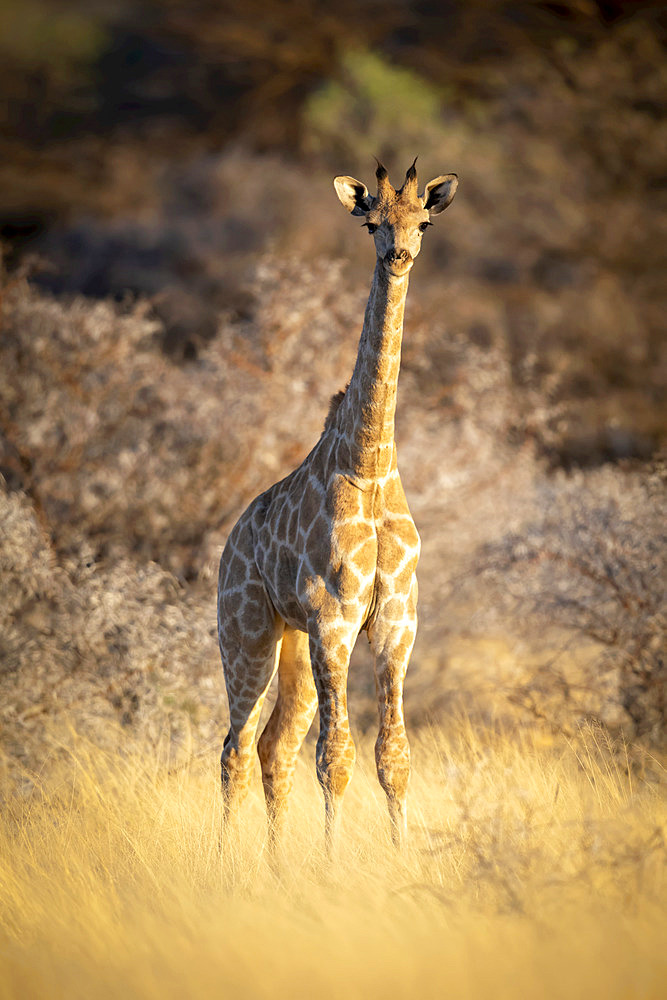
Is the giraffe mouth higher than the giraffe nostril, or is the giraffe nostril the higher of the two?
the giraffe nostril

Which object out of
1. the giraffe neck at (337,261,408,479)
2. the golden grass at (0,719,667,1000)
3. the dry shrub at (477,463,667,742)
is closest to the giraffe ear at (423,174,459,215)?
the giraffe neck at (337,261,408,479)

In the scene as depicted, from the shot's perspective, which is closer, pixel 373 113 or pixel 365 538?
pixel 365 538

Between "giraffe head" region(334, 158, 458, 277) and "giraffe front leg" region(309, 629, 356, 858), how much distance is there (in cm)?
182

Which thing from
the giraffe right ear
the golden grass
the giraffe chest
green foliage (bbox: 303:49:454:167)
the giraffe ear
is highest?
green foliage (bbox: 303:49:454:167)

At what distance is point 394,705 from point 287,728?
1.12m

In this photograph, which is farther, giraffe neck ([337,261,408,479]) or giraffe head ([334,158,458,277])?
giraffe neck ([337,261,408,479])

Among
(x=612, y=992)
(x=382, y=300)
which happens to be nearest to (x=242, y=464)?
(x=382, y=300)

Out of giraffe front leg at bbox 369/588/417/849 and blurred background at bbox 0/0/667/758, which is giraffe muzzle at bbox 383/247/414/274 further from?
blurred background at bbox 0/0/667/758

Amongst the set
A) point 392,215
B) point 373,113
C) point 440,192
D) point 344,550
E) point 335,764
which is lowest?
point 335,764

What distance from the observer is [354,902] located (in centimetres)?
385

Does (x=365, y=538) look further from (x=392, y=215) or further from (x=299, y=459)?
(x=299, y=459)

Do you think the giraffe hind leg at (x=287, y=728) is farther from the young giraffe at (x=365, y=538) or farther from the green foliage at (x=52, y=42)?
the green foliage at (x=52, y=42)

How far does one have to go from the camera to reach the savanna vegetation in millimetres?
3789

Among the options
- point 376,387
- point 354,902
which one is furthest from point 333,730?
point 376,387
